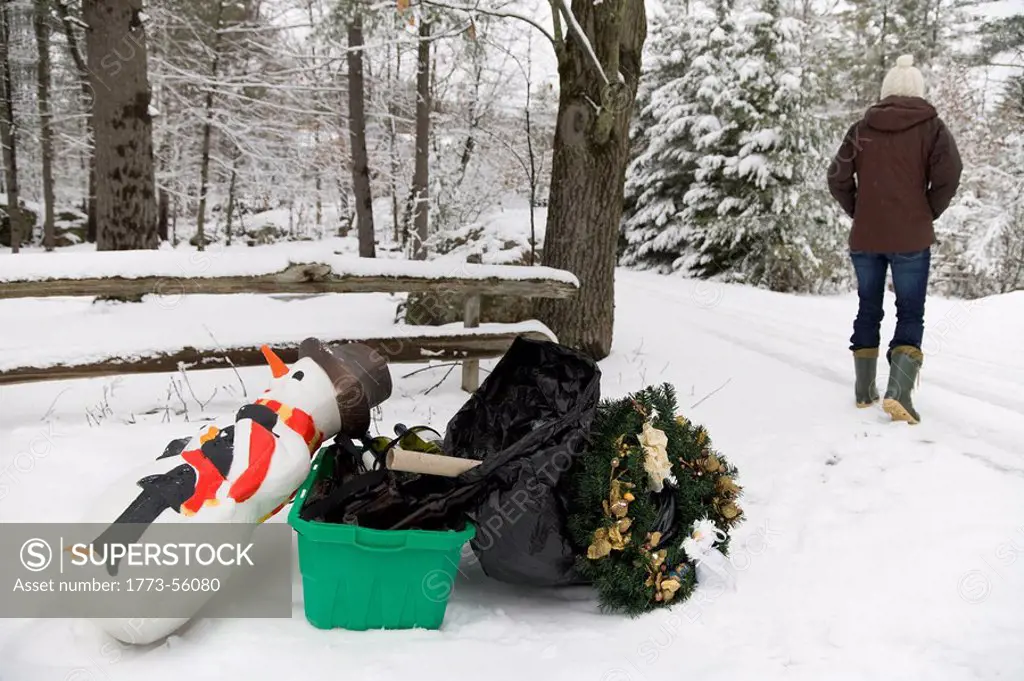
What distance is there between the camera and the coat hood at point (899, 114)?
3766 millimetres

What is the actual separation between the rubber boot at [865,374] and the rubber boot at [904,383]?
0.80ft

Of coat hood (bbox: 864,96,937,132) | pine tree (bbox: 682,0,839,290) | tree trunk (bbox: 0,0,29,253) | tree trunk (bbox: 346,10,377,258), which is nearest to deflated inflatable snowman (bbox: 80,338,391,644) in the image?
coat hood (bbox: 864,96,937,132)

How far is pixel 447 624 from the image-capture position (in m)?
2.21

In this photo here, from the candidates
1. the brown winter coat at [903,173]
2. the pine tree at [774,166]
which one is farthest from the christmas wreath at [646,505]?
the pine tree at [774,166]

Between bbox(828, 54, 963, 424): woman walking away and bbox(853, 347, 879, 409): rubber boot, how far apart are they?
0.17 meters

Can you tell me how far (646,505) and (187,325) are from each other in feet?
14.4

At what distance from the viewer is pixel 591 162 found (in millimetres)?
5105

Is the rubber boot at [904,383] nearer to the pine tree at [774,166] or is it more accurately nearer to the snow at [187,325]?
the snow at [187,325]

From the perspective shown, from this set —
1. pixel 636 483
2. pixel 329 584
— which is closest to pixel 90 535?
pixel 329 584

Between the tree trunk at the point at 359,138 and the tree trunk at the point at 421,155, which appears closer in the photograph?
the tree trunk at the point at 359,138

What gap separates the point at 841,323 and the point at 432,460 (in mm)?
6968

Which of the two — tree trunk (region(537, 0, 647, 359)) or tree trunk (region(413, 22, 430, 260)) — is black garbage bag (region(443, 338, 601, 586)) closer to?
tree trunk (region(537, 0, 647, 359))

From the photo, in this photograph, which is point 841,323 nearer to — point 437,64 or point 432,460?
point 432,460

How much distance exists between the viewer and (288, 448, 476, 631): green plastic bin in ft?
6.71
